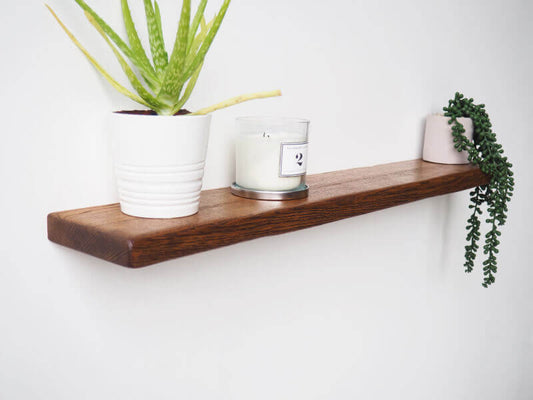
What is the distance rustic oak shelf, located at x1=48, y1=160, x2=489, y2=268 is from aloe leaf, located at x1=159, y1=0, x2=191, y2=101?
0.40 ft

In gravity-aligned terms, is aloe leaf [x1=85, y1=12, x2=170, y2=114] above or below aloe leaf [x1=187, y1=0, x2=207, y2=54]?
below

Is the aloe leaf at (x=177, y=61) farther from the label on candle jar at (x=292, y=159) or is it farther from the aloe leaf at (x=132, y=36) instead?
the label on candle jar at (x=292, y=159)

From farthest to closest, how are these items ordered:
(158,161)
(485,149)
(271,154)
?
(485,149) < (271,154) < (158,161)

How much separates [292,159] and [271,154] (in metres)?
0.03

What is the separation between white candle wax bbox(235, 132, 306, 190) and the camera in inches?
25.2

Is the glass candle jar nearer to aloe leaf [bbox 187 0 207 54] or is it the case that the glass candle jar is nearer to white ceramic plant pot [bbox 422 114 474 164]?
aloe leaf [bbox 187 0 207 54]

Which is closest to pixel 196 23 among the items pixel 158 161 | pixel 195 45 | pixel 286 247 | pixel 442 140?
pixel 195 45

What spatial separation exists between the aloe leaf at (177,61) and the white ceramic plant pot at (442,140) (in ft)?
1.94

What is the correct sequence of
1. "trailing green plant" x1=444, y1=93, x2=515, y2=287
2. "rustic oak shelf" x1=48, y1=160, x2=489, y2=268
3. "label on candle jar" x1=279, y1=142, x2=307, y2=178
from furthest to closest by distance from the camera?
"trailing green plant" x1=444, y1=93, x2=515, y2=287, "label on candle jar" x1=279, y1=142, x2=307, y2=178, "rustic oak shelf" x1=48, y1=160, x2=489, y2=268

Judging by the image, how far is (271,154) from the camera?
642mm

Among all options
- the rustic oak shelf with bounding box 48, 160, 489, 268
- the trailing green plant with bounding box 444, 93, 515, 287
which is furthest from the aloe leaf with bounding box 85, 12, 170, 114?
the trailing green plant with bounding box 444, 93, 515, 287

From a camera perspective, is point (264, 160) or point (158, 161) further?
point (264, 160)

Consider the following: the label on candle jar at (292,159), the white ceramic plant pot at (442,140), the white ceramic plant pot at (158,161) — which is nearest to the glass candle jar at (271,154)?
the label on candle jar at (292,159)

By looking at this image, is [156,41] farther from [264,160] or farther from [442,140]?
[442,140]
